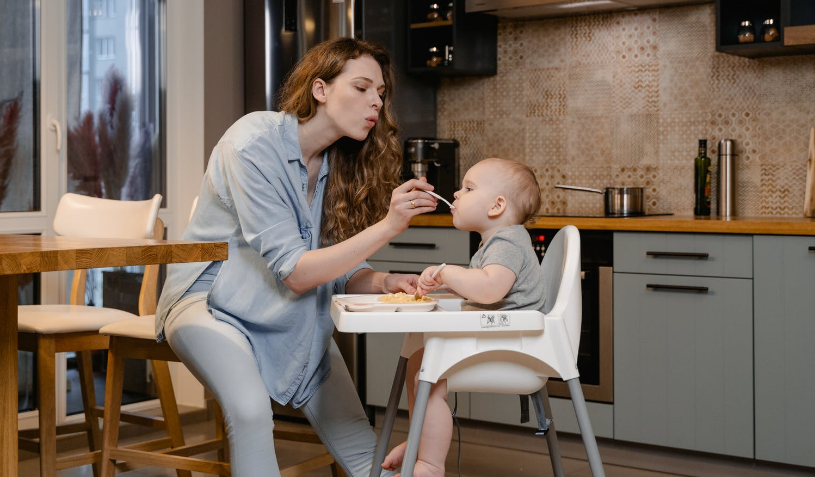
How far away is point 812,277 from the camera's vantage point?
2885 millimetres

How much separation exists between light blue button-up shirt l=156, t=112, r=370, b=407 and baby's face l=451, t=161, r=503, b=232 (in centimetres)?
34

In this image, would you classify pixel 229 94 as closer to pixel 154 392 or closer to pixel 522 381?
pixel 154 392

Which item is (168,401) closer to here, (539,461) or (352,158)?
(352,158)

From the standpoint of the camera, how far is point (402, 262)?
3.68m

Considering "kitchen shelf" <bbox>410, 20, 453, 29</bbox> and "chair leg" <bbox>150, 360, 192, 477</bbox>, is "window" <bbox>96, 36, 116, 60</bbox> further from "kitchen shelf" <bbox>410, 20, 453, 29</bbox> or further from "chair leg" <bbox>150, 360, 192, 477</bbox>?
"chair leg" <bbox>150, 360, 192, 477</bbox>

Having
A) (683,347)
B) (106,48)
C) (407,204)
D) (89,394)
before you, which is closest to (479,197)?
(407,204)

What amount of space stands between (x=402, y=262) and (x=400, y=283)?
62.1 inches

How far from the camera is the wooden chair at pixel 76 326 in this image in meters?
2.47

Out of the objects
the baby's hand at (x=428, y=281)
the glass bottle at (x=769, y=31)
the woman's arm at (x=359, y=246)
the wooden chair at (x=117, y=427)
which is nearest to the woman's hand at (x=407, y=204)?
the woman's arm at (x=359, y=246)

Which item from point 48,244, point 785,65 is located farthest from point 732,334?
point 48,244

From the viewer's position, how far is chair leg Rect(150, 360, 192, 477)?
275 cm

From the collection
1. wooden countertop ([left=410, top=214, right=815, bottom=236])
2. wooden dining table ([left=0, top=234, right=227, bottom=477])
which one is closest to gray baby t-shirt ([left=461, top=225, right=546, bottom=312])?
wooden dining table ([left=0, top=234, right=227, bottom=477])

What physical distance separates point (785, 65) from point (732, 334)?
1.14m

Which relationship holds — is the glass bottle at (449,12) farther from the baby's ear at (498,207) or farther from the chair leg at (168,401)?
the baby's ear at (498,207)
